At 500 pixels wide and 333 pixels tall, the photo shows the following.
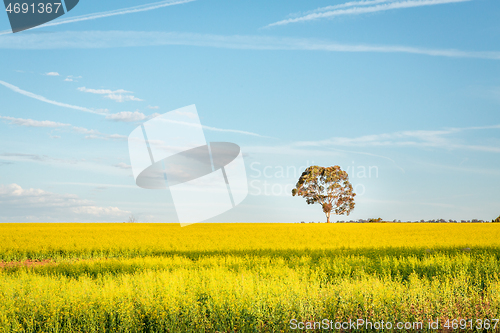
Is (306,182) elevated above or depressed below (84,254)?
above

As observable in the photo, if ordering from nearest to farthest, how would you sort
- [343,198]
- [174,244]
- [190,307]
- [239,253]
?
[190,307]
[239,253]
[174,244]
[343,198]

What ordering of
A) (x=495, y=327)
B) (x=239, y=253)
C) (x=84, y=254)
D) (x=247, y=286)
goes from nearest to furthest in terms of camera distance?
(x=495, y=327)
(x=247, y=286)
(x=239, y=253)
(x=84, y=254)

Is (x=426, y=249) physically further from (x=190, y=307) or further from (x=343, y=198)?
(x=343, y=198)

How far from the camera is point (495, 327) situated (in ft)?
24.5

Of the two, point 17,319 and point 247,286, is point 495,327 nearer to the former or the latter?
point 247,286

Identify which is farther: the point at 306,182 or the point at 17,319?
the point at 306,182

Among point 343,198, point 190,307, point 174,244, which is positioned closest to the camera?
point 190,307

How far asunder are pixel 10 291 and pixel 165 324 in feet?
16.2

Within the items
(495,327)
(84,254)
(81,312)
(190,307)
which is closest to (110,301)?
(81,312)

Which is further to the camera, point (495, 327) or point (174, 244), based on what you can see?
point (174, 244)

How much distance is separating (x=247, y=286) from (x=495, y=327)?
5.45 metres

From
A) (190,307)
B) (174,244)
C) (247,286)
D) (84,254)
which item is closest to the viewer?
(190,307)

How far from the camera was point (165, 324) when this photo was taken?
322 inches

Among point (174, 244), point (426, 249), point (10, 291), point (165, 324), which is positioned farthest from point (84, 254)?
point (426, 249)
